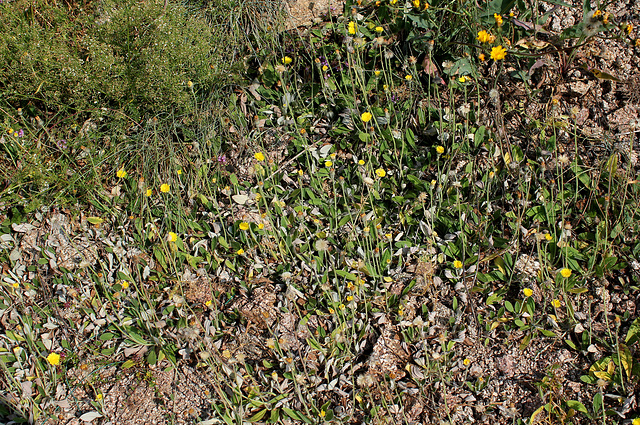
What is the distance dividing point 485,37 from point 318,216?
1.20 meters

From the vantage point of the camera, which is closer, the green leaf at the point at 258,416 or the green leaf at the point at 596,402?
the green leaf at the point at 596,402

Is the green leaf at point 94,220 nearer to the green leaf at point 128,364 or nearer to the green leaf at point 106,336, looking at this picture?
the green leaf at point 106,336

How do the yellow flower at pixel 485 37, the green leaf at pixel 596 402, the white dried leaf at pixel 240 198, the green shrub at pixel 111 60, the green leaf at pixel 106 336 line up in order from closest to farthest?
1. the green leaf at pixel 596 402
2. the green leaf at pixel 106 336
3. the yellow flower at pixel 485 37
4. the white dried leaf at pixel 240 198
5. the green shrub at pixel 111 60

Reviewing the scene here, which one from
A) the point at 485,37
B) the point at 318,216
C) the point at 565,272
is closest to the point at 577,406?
the point at 565,272

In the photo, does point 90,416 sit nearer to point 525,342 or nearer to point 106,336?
point 106,336

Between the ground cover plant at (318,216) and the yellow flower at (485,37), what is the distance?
0.02m

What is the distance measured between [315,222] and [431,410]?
1.00 metres

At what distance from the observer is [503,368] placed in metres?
1.94

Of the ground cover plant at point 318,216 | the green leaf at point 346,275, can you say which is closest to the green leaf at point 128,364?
the ground cover plant at point 318,216

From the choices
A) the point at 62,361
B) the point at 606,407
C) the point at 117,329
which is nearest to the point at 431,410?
the point at 606,407

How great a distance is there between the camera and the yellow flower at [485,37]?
2.27m

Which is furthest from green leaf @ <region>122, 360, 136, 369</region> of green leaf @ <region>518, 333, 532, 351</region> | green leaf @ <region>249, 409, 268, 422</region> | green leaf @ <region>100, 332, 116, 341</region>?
green leaf @ <region>518, 333, 532, 351</region>

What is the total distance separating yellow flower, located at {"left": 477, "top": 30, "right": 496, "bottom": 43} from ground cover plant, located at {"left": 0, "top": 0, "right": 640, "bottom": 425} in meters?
0.02

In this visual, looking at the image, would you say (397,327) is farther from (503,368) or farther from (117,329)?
(117,329)
